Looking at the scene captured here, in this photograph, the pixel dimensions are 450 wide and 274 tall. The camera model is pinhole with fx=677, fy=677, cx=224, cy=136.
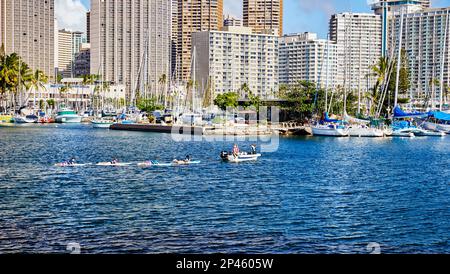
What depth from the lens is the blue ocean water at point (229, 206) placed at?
21125 mm

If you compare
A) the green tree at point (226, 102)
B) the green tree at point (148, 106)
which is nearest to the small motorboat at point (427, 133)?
the green tree at point (226, 102)

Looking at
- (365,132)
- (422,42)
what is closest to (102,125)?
(365,132)

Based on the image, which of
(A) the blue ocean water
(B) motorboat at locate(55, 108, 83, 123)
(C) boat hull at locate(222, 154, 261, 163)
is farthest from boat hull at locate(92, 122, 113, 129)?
(C) boat hull at locate(222, 154, 261, 163)

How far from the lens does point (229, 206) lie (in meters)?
29.4

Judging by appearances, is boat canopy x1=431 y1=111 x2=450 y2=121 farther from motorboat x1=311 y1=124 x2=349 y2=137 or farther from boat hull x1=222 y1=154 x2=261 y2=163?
boat hull x1=222 y1=154 x2=261 y2=163

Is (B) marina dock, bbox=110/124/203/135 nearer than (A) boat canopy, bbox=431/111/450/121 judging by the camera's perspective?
Yes

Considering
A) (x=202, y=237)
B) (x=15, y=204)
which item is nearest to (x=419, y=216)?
(x=202, y=237)

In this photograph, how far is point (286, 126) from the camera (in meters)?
104

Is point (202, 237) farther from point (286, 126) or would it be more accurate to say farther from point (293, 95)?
point (293, 95)

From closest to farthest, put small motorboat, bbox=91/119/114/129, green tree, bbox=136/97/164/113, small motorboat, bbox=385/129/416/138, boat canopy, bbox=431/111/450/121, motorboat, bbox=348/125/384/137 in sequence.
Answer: motorboat, bbox=348/125/384/137, small motorboat, bbox=385/129/416/138, boat canopy, bbox=431/111/450/121, small motorboat, bbox=91/119/114/129, green tree, bbox=136/97/164/113

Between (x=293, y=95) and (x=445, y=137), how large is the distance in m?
27.0

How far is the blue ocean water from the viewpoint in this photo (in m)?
21.1

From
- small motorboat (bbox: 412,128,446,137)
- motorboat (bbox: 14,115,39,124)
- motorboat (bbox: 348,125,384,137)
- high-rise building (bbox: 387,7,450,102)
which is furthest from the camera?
motorboat (bbox: 14,115,39,124)
